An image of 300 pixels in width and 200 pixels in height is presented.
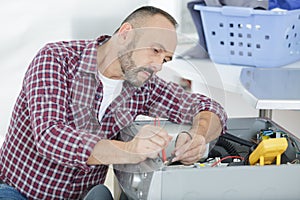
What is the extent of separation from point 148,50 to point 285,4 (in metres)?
0.79

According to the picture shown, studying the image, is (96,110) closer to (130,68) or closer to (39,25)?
(130,68)

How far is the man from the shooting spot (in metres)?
1.08

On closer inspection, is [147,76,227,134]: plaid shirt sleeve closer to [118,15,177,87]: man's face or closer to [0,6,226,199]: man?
[0,6,226,199]: man

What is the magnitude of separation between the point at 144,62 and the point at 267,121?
1.57ft

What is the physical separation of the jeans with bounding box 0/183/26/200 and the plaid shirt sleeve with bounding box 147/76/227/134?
0.37 metres

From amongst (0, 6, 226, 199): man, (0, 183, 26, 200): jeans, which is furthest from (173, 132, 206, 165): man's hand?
(0, 183, 26, 200): jeans

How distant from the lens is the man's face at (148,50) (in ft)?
3.44

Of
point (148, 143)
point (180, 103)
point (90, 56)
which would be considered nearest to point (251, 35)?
point (180, 103)

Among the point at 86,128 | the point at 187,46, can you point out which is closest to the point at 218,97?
the point at 187,46

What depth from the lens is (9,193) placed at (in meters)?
1.29

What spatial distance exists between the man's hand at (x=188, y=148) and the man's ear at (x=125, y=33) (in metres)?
0.22

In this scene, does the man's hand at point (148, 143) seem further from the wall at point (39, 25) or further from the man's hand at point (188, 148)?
the wall at point (39, 25)

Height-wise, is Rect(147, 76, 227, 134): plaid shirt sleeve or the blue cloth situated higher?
the blue cloth

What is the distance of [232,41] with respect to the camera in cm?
169
